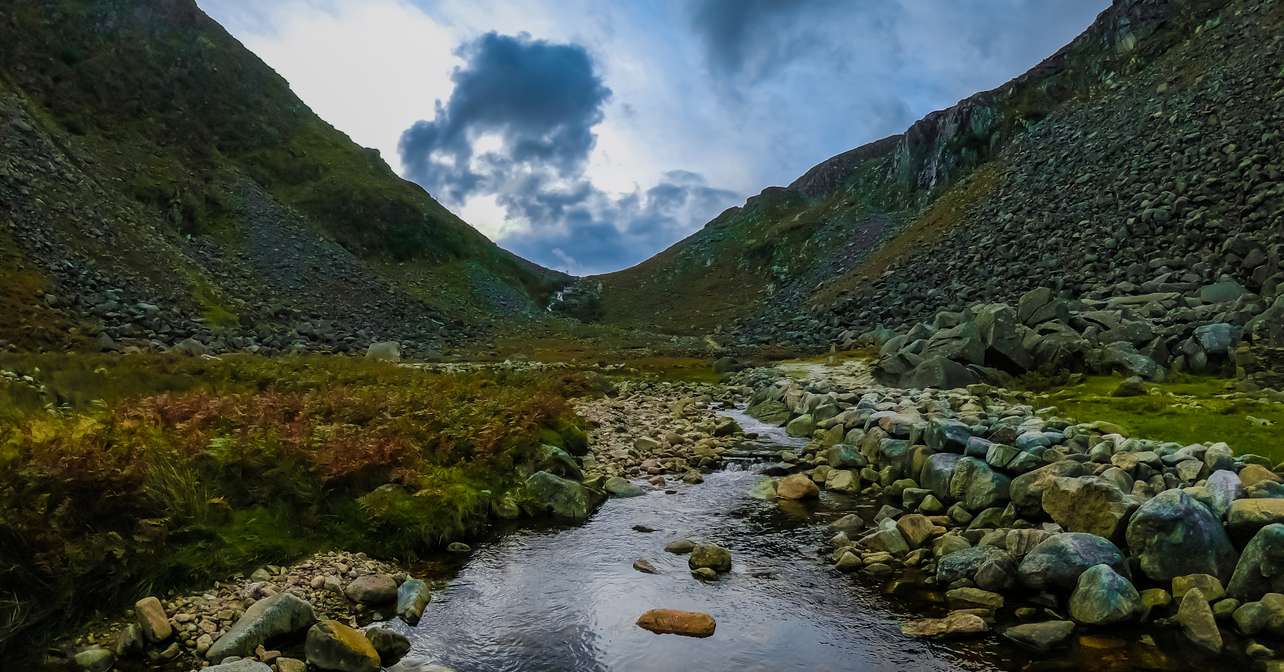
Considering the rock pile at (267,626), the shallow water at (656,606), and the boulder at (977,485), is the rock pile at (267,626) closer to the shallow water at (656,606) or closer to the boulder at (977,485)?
the shallow water at (656,606)

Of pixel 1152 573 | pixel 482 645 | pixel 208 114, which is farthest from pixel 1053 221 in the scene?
pixel 208 114

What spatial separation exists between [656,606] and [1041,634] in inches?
178

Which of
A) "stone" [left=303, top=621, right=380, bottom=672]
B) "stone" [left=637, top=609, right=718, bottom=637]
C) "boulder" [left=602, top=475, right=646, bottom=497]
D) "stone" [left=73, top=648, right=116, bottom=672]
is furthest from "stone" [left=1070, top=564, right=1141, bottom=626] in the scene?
"stone" [left=73, top=648, right=116, bottom=672]

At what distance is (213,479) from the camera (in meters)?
9.91

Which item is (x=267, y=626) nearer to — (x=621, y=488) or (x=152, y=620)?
(x=152, y=620)

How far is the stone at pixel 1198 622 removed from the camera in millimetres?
7066

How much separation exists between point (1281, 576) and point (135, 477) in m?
13.8

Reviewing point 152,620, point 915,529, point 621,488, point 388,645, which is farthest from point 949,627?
point 152,620

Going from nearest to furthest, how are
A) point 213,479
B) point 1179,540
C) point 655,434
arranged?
point 1179,540, point 213,479, point 655,434

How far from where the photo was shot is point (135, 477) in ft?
27.9

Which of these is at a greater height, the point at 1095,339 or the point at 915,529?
the point at 1095,339

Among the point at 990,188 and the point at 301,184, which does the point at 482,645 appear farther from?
the point at 301,184

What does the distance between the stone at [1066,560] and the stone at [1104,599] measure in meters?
0.28

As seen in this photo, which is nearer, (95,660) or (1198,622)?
(95,660)
